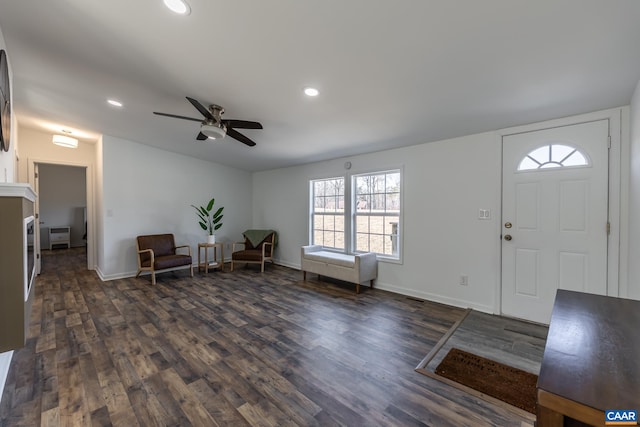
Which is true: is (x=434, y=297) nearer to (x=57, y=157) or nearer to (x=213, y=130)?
(x=213, y=130)

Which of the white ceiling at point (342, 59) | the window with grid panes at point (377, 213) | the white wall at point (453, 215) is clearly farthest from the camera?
the window with grid panes at point (377, 213)

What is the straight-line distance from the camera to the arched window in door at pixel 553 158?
2.70 m

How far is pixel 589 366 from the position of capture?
0.76 meters

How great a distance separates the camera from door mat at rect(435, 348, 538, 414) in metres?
1.79

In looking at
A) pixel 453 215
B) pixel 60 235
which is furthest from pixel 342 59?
pixel 60 235

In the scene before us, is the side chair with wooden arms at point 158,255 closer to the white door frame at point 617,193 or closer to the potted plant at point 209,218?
the potted plant at point 209,218

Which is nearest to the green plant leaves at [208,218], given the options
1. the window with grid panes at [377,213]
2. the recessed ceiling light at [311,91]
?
the window with grid panes at [377,213]

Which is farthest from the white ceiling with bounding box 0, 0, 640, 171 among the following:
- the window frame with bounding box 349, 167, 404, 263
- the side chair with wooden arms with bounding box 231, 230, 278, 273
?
the side chair with wooden arms with bounding box 231, 230, 278, 273

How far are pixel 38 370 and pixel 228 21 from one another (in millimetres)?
2966

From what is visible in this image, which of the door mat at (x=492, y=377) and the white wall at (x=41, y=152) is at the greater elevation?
the white wall at (x=41, y=152)

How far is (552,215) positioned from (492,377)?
1875mm

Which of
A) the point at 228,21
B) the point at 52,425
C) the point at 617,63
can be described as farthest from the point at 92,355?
the point at 617,63

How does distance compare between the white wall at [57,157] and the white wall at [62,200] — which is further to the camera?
the white wall at [62,200]

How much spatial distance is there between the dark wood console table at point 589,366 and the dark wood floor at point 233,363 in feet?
3.10
